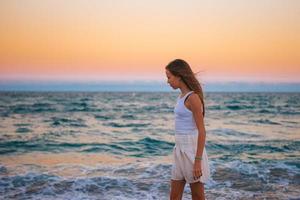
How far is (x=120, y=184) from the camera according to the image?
834cm

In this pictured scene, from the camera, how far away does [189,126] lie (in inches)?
156

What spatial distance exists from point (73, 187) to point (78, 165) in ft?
8.86

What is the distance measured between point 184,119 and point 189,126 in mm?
85

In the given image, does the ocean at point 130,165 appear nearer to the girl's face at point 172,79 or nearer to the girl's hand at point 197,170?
the girl's hand at point 197,170

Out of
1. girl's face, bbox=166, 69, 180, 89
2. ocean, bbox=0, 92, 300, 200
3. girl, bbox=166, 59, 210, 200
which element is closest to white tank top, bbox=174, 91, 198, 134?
girl, bbox=166, 59, 210, 200

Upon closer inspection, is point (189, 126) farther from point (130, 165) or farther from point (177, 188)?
point (130, 165)

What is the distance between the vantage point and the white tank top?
12.8ft

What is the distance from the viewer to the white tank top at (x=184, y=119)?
392 centimetres

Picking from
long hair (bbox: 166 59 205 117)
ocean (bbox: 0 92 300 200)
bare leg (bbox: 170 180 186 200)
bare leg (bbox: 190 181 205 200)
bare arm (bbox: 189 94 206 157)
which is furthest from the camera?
ocean (bbox: 0 92 300 200)

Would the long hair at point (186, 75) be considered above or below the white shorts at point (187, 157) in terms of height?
above

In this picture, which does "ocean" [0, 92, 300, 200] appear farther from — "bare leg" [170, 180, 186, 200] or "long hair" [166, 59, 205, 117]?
"long hair" [166, 59, 205, 117]

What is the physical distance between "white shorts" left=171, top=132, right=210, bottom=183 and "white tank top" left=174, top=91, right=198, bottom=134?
0.16 feet

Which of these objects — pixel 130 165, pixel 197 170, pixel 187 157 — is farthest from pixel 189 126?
pixel 130 165

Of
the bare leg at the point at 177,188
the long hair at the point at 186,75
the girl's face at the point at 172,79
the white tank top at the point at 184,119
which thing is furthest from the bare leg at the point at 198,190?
the girl's face at the point at 172,79
